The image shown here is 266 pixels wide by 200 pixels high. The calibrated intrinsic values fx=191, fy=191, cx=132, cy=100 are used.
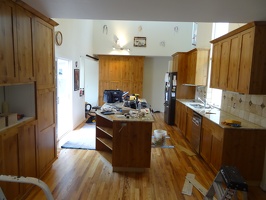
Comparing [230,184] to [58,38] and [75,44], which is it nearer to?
[58,38]

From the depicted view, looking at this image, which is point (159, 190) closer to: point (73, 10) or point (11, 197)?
point (11, 197)

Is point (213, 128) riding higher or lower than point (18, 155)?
higher

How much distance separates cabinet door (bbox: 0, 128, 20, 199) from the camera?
6.59 feet

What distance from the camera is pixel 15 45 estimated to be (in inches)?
82.2

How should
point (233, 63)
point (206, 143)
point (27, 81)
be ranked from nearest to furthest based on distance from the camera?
point (27, 81) < point (233, 63) < point (206, 143)

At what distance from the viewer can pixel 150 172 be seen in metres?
3.24

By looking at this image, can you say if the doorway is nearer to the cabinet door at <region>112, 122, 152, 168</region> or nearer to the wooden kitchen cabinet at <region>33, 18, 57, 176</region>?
the wooden kitchen cabinet at <region>33, 18, 57, 176</region>

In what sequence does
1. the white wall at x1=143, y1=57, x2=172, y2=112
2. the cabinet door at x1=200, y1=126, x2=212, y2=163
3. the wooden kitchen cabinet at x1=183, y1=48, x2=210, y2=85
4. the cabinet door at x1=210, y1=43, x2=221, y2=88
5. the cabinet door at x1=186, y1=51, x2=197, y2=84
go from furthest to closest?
the white wall at x1=143, y1=57, x2=172, y2=112 < the cabinet door at x1=186, y1=51, x2=197, y2=84 < the wooden kitchen cabinet at x1=183, y1=48, x2=210, y2=85 < the cabinet door at x1=210, y1=43, x2=221, y2=88 < the cabinet door at x1=200, y1=126, x2=212, y2=163

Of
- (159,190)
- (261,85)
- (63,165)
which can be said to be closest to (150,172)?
(159,190)

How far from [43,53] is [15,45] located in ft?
2.27

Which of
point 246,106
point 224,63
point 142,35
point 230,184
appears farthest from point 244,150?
point 142,35

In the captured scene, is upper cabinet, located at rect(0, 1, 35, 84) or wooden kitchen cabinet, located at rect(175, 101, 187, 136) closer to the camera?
upper cabinet, located at rect(0, 1, 35, 84)

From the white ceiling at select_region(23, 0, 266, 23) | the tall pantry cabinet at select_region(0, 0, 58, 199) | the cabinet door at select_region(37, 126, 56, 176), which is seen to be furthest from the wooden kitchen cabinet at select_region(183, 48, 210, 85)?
the cabinet door at select_region(37, 126, 56, 176)

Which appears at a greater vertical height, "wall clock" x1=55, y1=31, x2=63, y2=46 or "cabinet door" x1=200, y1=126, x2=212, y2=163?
"wall clock" x1=55, y1=31, x2=63, y2=46
